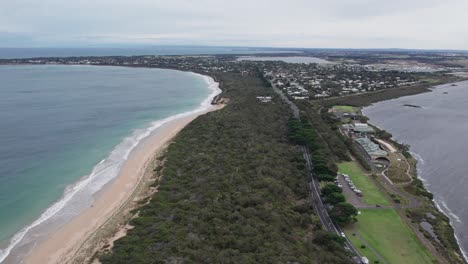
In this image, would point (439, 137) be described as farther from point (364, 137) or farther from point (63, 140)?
point (63, 140)

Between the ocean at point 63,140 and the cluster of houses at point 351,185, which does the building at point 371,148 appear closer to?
the cluster of houses at point 351,185

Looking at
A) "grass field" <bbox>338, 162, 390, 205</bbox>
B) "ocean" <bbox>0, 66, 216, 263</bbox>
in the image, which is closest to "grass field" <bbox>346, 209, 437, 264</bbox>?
"grass field" <bbox>338, 162, 390, 205</bbox>

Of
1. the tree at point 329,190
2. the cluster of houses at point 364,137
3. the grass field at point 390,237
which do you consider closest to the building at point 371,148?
the cluster of houses at point 364,137

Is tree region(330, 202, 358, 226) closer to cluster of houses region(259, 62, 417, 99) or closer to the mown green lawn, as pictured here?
the mown green lawn

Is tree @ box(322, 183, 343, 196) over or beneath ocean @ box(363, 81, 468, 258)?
over

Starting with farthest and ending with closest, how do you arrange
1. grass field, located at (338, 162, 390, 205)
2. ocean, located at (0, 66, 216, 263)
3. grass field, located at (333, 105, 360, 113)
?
grass field, located at (333, 105, 360, 113) < grass field, located at (338, 162, 390, 205) < ocean, located at (0, 66, 216, 263)
